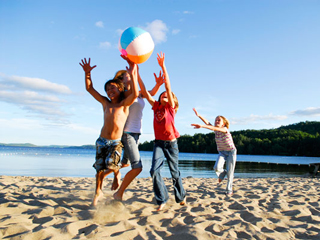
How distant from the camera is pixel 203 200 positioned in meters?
4.86

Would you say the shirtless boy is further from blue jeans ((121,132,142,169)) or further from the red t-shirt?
the red t-shirt

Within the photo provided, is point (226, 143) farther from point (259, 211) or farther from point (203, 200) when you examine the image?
point (259, 211)

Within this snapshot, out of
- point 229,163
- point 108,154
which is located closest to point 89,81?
point 108,154

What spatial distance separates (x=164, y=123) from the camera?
4.18 metres

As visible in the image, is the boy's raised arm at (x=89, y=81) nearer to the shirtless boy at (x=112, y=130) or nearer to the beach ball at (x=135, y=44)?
the shirtless boy at (x=112, y=130)

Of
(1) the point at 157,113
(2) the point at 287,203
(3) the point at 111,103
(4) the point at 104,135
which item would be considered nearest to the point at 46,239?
(4) the point at 104,135

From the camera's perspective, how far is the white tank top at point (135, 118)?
13.6 ft

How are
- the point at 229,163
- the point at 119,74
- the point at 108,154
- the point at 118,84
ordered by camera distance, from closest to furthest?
the point at 108,154 < the point at 118,84 < the point at 119,74 < the point at 229,163

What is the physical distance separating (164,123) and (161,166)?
699mm

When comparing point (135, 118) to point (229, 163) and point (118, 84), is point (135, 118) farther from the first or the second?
point (229, 163)

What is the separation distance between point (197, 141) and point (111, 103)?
96337mm

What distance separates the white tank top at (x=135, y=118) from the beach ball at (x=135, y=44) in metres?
0.68

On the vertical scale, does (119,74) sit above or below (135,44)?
below

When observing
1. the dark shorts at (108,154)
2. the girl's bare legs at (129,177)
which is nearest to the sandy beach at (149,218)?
the girl's bare legs at (129,177)
